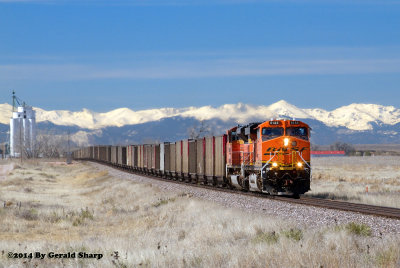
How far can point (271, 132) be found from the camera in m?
26.5

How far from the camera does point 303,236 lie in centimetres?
1423

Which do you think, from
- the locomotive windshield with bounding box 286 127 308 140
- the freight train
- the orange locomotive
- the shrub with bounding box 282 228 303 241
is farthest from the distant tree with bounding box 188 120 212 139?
the shrub with bounding box 282 228 303 241

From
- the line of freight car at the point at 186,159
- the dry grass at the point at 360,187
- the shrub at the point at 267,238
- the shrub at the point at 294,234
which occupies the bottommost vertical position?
the dry grass at the point at 360,187

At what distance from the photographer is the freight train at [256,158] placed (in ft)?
86.2

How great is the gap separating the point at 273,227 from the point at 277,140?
1024 centimetres

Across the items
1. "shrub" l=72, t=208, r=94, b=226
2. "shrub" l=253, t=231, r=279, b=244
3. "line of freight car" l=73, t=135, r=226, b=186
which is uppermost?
"line of freight car" l=73, t=135, r=226, b=186

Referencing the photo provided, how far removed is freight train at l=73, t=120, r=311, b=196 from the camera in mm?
26281

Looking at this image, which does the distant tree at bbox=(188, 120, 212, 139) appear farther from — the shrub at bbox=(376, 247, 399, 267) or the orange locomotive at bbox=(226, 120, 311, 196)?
the shrub at bbox=(376, 247, 399, 267)

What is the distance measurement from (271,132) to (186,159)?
1869cm

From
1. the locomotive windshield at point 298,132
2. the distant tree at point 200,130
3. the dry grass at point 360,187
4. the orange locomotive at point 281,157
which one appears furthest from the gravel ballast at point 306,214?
the distant tree at point 200,130

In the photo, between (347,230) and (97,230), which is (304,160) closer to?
(97,230)

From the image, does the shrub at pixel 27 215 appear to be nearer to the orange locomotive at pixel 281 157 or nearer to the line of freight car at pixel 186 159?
the orange locomotive at pixel 281 157

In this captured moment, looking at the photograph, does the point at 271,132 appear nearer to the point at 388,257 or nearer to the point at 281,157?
the point at 281,157

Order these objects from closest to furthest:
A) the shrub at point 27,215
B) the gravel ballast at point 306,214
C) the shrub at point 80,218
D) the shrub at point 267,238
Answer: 1. the shrub at point 267,238
2. the gravel ballast at point 306,214
3. the shrub at point 80,218
4. the shrub at point 27,215
